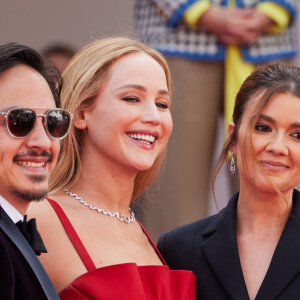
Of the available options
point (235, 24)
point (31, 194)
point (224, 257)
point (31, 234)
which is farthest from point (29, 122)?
point (235, 24)

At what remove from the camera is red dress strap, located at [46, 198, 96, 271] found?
11.6 feet

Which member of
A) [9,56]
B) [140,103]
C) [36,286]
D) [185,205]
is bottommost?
[185,205]

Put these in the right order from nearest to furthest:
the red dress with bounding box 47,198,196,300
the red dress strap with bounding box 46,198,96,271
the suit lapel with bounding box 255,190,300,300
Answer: the red dress with bounding box 47,198,196,300, the red dress strap with bounding box 46,198,96,271, the suit lapel with bounding box 255,190,300,300

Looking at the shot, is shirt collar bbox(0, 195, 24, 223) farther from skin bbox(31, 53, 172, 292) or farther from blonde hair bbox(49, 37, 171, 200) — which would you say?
blonde hair bbox(49, 37, 171, 200)


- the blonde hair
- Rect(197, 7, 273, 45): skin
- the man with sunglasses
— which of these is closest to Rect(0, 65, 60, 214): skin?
the man with sunglasses

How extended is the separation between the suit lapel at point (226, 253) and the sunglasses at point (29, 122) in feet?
3.42

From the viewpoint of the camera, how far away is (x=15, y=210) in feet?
10.3

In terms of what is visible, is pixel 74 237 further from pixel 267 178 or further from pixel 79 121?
pixel 267 178

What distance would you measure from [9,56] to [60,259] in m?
0.86

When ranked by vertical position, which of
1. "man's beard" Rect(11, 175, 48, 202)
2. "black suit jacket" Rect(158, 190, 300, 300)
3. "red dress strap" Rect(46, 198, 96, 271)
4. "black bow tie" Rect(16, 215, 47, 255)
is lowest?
"black suit jacket" Rect(158, 190, 300, 300)

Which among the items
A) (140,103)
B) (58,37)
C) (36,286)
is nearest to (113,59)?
(140,103)

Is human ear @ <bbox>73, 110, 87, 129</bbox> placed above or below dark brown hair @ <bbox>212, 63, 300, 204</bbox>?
below

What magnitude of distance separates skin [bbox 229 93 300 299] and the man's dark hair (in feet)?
3.22

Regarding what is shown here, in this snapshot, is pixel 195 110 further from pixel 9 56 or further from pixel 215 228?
pixel 9 56
